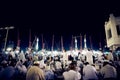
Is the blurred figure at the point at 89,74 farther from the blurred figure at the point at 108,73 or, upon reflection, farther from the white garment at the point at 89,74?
the blurred figure at the point at 108,73

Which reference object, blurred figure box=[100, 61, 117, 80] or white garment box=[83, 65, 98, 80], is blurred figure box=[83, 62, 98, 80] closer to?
white garment box=[83, 65, 98, 80]

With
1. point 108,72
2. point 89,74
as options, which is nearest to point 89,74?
point 89,74

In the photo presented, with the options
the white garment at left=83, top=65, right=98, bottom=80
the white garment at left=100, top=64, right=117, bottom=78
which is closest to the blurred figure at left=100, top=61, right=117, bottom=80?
the white garment at left=100, top=64, right=117, bottom=78

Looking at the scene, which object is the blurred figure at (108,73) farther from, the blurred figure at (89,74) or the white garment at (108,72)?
the blurred figure at (89,74)

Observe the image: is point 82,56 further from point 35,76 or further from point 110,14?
point 35,76

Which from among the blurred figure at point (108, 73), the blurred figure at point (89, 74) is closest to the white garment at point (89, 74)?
the blurred figure at point (89, 74)

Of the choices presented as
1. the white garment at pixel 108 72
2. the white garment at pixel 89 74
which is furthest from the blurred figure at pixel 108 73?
the white garment at pixel 89 74

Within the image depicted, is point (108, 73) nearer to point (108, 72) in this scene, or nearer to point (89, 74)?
point (108, 72)

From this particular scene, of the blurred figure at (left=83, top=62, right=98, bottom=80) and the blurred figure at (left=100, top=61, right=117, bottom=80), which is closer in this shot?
the blurred figure at (left=100, top=61, right=117, bottom=80)

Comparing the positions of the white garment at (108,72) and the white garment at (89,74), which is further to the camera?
the white garment at (89,74)

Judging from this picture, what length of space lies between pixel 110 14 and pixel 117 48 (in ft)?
17.4

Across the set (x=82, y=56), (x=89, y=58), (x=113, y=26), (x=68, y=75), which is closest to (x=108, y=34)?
(x=113, y=26)

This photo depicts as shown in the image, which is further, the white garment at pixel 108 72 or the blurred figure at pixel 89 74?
the blurred figure at pixel 89 74

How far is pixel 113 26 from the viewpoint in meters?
22.9
